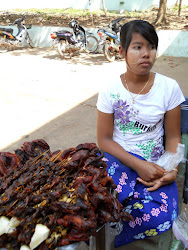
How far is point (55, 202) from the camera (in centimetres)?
Result: 117

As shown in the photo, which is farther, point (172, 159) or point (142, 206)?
point (172, 159)

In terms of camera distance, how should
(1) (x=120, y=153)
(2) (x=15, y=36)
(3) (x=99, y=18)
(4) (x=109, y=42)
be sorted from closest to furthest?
(1) (x=120, y=153) < (4) (x=109, y=42) < (2) (x=15, y=36) < (3) (x=99, y=18)

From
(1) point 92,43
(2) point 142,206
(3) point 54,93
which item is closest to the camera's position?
(2) point 142,206

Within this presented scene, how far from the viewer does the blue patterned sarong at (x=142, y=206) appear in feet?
5.16

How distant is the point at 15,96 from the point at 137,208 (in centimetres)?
461

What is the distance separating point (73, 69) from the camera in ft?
25.4

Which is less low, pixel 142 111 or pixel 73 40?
pixel 142 111

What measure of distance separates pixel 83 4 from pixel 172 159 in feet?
48.5

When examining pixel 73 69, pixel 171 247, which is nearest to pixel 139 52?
pixel 171 247

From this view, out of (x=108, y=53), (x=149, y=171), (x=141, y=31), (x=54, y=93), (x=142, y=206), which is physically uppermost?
(x=141, y=31)

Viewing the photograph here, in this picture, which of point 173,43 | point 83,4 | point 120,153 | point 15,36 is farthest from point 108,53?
point 83,4

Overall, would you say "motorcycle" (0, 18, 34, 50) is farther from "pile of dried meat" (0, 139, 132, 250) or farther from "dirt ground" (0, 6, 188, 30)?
"pile of dried meat" (0, 139, 132, 250)

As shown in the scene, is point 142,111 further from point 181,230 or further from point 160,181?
point 181,230

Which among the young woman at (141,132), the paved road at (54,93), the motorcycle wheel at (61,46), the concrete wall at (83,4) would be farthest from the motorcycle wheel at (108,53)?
the young woman at (141,132)
